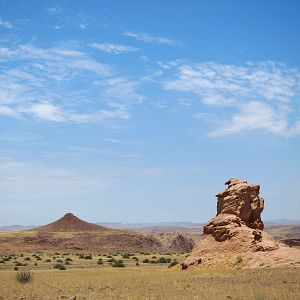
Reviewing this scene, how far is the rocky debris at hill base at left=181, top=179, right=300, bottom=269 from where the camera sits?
28727mm

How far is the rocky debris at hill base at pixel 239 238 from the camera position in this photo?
94.2ft

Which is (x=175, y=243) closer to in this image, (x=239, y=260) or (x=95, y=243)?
(x=95, y=243)

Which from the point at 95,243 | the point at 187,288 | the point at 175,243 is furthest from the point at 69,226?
→ the point at 187,288

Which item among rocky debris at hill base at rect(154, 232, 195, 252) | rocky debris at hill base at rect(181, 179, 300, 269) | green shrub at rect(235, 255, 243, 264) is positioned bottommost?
rocky debris at hill base at rect(154, 232, 195, 252)

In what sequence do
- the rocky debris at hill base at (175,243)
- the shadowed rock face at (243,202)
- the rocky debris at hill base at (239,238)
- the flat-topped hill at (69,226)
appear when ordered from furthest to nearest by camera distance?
the flat-topped hill at (69,226) < the rocky debris at hill base at (175,243) < the shadowed rock face at (243,202) < the rocky debris at hill base at (239,238)

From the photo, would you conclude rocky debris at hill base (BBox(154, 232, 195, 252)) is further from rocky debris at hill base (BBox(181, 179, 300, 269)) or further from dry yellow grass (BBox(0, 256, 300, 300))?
dry yellow grass (BBox(0, 256, 300, 300))

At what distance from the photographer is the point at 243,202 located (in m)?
34.4

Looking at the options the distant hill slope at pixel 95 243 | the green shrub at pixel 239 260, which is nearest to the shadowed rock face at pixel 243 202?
the green shrub at pixel 239 260

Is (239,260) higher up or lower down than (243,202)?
lower down

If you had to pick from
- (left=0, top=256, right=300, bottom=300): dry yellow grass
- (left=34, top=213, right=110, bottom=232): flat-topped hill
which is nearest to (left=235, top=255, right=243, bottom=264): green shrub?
(left=0, top=256, right=300, bottom=300): dry yellow grass

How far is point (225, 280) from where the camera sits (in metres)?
23.1

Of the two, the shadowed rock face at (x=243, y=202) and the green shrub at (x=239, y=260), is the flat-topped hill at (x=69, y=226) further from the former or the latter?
the green shrub at (x=239, y=260)

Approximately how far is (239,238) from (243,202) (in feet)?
11.5

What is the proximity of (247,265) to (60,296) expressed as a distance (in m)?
13.6
